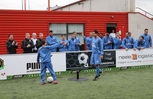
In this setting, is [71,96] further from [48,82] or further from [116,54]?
[116,54]

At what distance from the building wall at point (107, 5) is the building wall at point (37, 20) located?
2.81 metres

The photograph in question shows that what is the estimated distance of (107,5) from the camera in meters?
22.8

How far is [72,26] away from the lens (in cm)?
1648

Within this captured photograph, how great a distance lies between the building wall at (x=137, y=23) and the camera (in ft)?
60.4

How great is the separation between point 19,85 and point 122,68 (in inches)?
231

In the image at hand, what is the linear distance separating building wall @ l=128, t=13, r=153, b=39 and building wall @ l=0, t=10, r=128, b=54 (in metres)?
1.64

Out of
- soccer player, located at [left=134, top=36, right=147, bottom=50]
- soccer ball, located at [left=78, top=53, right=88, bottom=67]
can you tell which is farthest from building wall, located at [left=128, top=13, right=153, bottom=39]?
soccer ball, located at [left=78, top=53, right=88, bottom=67]

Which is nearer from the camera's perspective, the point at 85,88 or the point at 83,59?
the point at 85,88

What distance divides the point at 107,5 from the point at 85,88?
1578cm

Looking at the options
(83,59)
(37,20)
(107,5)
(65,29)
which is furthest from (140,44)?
(107,5)

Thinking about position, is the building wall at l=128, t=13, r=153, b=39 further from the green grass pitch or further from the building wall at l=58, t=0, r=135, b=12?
the green grass pitch

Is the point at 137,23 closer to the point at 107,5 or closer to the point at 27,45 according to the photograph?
the point at 107,5

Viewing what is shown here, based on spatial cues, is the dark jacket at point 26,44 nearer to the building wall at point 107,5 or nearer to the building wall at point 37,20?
the building wall at point 37,20

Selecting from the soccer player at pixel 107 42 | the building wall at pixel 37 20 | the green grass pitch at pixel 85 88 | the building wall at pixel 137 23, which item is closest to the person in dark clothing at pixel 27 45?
the green grass pitch at pixel 85 88
